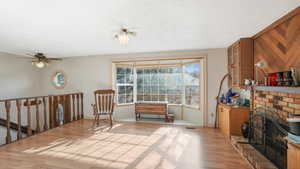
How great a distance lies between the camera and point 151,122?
4.43 metres

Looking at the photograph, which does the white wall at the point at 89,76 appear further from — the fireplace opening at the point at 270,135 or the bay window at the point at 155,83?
the fireplace opening at the point at 270,135

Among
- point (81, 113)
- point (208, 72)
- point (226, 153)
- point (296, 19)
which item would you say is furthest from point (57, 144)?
point (296, 19)

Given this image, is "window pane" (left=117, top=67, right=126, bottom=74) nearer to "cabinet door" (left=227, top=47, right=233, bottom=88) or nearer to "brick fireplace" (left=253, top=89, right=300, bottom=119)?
"cabinet door" (left=227, top=47, right=233, bottom=88)

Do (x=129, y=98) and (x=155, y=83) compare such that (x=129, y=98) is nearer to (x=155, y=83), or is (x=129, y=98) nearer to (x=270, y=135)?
(x=155, y=83)

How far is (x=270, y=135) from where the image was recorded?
2246mm

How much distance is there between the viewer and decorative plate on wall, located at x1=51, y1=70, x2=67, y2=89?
16.8 feet

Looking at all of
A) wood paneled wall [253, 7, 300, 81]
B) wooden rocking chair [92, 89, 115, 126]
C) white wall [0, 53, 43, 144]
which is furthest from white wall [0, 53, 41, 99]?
wood paneled wall [253, 7, 300, 81]

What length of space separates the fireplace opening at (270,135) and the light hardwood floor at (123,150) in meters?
0.40

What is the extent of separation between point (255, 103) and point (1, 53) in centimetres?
694

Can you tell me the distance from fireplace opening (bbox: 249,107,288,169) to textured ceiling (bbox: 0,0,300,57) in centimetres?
153

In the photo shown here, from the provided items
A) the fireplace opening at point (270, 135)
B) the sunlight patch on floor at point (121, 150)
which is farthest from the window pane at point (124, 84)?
the fireplace opening at point (270, 135)

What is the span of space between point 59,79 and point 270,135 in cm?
613

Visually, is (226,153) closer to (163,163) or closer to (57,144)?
(163,163)

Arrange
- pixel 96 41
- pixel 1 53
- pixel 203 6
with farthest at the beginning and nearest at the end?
pixel 1 53, pixel 96 41, pixel 203 6
